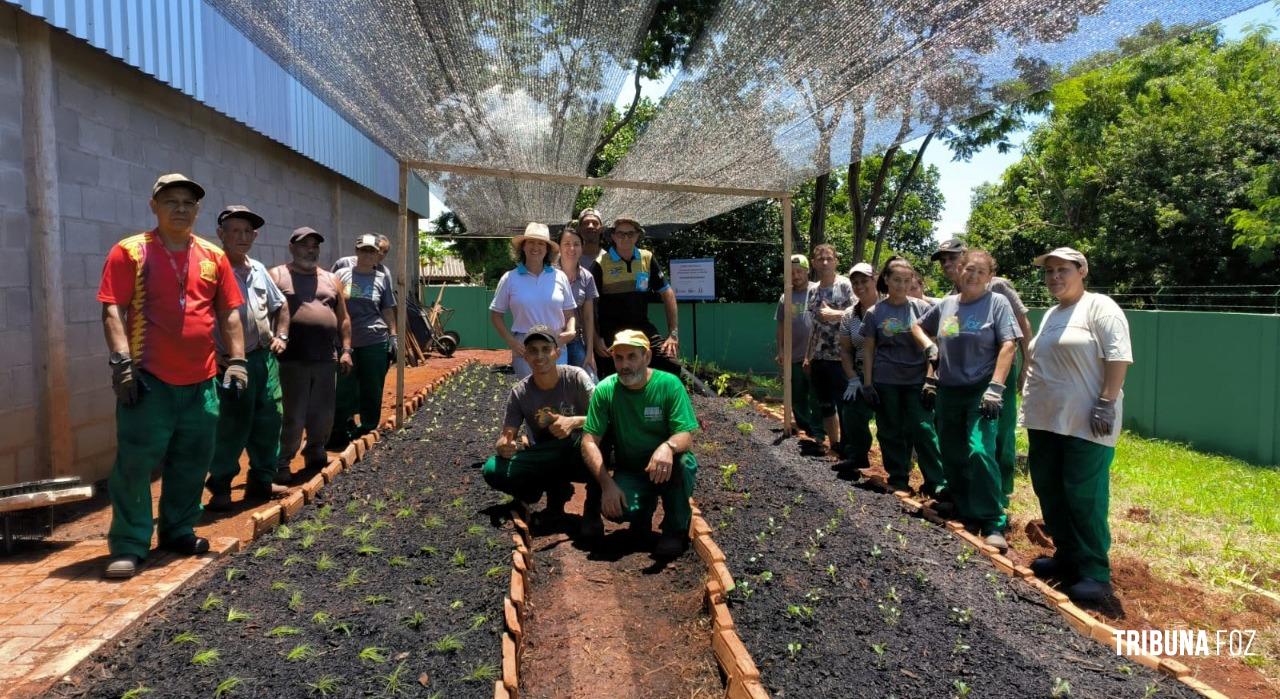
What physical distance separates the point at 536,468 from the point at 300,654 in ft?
5.62

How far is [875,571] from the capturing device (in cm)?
339

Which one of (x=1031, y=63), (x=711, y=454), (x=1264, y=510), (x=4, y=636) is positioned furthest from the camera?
(x=711, y=454)

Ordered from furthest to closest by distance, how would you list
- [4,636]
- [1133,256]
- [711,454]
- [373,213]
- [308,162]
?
[1133,256], [373,213], [308,162], [711,454], [4,636]

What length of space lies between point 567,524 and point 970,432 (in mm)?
2202

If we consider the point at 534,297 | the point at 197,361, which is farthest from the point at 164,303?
the point at 534,297

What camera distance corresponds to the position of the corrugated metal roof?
4.52m

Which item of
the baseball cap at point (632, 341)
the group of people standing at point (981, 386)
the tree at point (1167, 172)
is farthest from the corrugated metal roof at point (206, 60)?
the tree at point (1167, 172)

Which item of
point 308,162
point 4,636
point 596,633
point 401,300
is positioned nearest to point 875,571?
point 596,633

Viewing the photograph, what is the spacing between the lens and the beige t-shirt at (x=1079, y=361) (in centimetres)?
349

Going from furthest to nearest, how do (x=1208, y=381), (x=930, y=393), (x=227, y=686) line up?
(x=1208, y=381)
(x=930, y=393)
(x=227, y=686)

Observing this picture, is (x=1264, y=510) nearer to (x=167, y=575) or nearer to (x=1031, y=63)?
(x=1031, y=63)

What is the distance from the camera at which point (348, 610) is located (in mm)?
2967

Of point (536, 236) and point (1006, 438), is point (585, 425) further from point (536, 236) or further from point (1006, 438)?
point (1006, 438)

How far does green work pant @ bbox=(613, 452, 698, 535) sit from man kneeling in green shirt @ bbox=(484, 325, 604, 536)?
0.20 m
